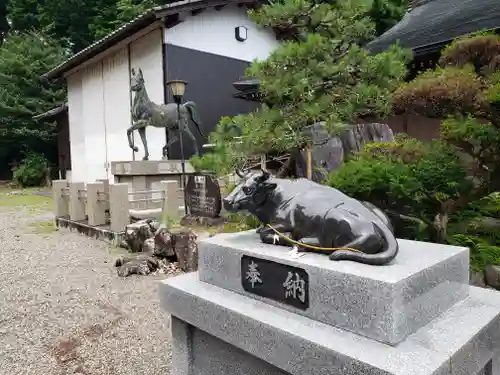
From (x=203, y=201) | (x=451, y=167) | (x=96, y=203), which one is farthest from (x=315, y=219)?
(x=96, y=203)

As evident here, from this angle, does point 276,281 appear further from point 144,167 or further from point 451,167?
point 144,167

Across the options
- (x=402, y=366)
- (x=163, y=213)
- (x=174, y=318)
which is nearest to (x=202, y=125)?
(x=163, y=213)

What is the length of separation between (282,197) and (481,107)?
2373mm

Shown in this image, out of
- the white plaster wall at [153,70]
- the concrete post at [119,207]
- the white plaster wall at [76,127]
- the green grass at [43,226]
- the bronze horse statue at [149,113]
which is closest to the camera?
the concrete post at [119,207]

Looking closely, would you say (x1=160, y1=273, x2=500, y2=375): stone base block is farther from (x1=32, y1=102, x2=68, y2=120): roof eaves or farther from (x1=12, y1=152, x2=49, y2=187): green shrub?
(x1=12, y1=152, x2=49, y2=187): green shrub

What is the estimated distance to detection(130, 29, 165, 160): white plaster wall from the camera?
12.0m

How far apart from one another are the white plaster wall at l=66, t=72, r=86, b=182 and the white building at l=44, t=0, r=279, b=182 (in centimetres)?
50

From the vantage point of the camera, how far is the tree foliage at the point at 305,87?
192 inches

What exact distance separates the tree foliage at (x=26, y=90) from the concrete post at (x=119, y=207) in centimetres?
1573

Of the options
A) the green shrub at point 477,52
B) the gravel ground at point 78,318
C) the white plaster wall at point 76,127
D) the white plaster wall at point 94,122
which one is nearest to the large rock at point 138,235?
the gravel ground at point 78,318

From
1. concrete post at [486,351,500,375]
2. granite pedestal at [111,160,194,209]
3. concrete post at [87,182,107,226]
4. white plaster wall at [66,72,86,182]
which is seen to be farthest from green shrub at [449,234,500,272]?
white plaster wall at [66,72,86,182]

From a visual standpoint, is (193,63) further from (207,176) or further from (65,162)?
(65,162)

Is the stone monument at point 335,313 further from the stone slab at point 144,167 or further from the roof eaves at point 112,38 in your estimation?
the roof eaves at point 112,38

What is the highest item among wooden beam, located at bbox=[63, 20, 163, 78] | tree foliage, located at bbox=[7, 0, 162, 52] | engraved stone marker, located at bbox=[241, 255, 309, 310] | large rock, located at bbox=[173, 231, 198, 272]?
tree foliage, located at bbox=[7, 0, 162, 52]
